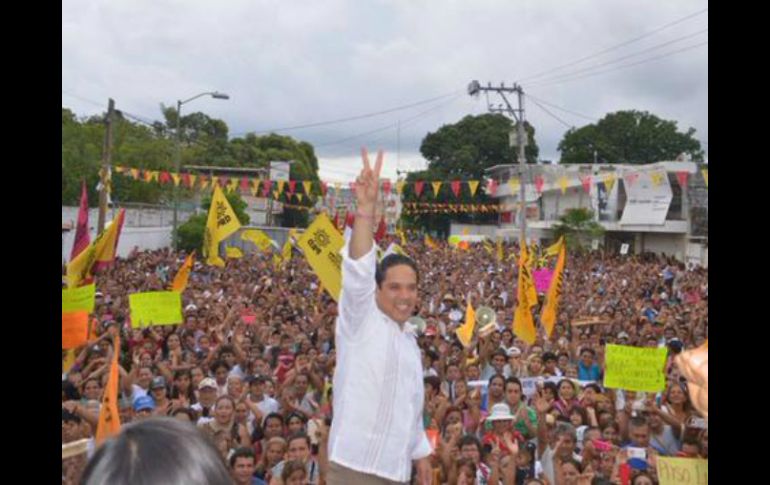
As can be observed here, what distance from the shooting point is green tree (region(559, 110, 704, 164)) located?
68.3m

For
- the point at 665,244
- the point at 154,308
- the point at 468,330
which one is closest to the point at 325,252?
the point at 154,308

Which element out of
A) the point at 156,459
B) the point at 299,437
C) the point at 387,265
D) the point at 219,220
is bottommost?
the point at 299,437

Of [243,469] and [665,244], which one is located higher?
[665,244]

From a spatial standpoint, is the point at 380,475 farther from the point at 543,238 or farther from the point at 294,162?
the point at 294,162

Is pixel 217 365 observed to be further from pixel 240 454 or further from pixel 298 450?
pixel 240 454

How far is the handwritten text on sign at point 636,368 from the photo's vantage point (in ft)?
22.1

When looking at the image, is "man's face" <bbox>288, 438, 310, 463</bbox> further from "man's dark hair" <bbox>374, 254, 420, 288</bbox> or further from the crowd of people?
"man's dark hair" <bbox>374, 254, 420, 288</bbox>

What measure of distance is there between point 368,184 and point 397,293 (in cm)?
42

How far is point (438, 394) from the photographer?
6891 mm

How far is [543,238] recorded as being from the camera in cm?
4809

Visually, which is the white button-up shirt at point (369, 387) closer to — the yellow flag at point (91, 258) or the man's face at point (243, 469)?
the man's face at point (243, 469)

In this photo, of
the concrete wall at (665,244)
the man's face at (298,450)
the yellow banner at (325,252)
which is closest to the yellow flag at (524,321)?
the yellow banner at (325,252)

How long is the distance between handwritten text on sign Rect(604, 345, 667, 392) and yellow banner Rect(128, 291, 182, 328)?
4.38 metres

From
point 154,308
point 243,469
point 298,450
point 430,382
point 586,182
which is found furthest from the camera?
point 586,182
